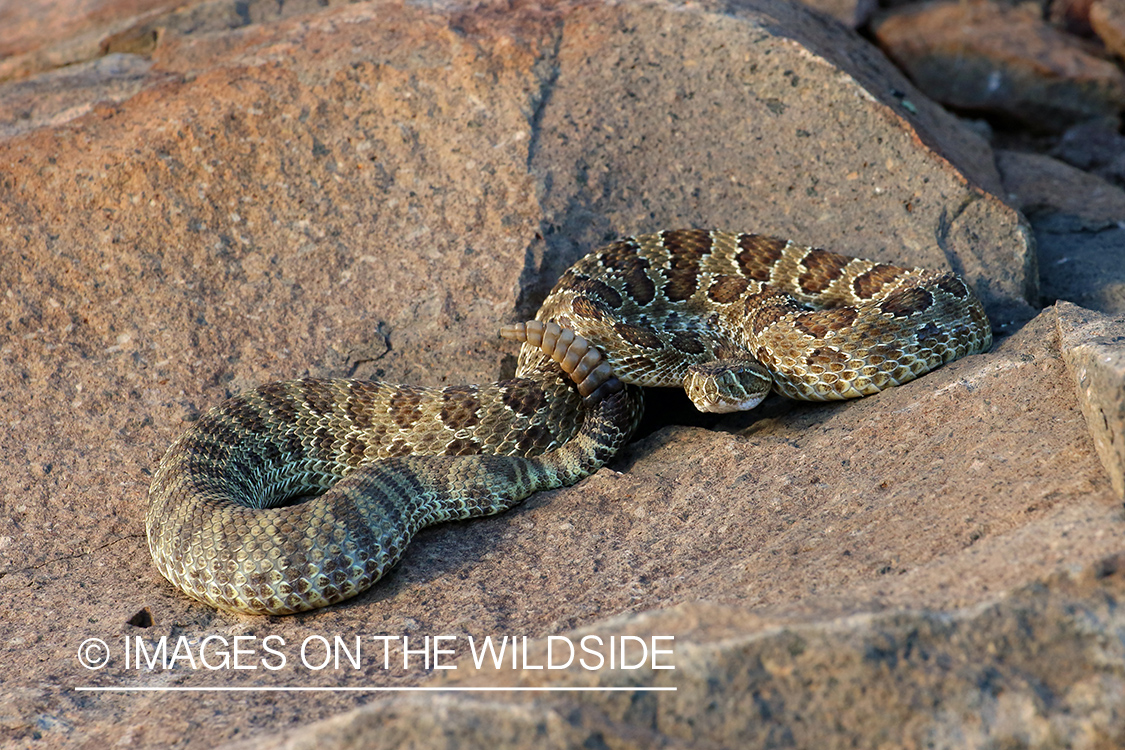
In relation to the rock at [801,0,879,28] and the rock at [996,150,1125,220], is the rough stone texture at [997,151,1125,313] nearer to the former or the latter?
the rock at [996,150,1125,220]

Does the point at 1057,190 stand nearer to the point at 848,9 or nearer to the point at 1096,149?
the point at 1096,149

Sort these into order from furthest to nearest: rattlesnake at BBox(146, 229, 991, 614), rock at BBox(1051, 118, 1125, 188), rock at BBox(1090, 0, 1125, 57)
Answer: rock at BBox(1090, 0, 1125, 57) < rock at BBox(1051, 118, 1125, 188) < rattlesnake at BBox(146, 229, 991, 614)

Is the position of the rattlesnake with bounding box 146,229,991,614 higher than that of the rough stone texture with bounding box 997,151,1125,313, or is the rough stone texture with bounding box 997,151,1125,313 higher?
the rattlesnake with bounding box 146,229,991,614

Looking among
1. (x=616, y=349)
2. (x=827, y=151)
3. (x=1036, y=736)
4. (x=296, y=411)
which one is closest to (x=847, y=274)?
(x=827, y=151)

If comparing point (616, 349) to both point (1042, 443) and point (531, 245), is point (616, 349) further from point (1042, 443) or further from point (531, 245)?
point (1042, 443)

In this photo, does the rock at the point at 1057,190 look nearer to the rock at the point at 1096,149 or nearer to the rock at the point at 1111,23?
the rock at the point at 1096,149

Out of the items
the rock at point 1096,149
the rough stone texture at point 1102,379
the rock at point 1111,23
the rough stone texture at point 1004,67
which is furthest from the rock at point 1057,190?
the rough stone texture at point 1102,379

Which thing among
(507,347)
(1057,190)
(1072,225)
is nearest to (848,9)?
(1057,190)

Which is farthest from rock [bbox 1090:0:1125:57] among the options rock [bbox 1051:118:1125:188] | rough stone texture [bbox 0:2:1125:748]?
rough stone texture [bbox 0:2:1125:748]

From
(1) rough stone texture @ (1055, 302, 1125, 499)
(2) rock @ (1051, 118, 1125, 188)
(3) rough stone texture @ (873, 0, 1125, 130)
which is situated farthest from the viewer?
(3) rough stone texture @ (873, 0, 1125, 130)
